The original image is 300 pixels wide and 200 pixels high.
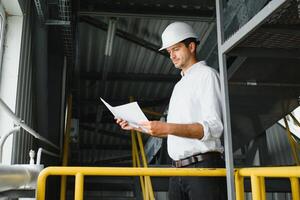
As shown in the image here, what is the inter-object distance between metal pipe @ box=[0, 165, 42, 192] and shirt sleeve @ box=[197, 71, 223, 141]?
0.93 m

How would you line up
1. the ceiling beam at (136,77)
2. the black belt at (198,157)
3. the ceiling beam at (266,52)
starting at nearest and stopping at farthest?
1. the black belt at (198,157)
2. the ceiling beam at (266,52)
3. the ceiling beam at (136,77)

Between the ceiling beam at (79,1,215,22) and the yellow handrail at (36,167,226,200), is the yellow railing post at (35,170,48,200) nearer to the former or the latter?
the yellow handrail at (36,167,226,200)

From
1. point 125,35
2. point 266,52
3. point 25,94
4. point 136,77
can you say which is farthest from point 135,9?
point 266,52

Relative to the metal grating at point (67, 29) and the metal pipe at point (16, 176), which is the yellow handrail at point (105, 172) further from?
the metal grating at point (67, 29)

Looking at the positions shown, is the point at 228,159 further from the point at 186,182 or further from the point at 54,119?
the point at 54,119

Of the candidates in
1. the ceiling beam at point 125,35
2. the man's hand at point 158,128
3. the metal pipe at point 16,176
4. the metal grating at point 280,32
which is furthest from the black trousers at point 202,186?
the ceiling beam at point 125,35

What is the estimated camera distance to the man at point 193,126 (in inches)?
65.8

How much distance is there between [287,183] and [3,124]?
277 cm

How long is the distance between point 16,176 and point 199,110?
99 centimetres

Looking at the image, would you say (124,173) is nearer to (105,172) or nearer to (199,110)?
(105,172)

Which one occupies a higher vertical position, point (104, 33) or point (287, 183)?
point (104, 33)

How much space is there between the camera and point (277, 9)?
4.71 feet

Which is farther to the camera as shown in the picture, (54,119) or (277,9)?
(54,119)

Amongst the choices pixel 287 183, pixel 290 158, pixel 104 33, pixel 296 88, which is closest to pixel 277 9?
pixel 296 88
